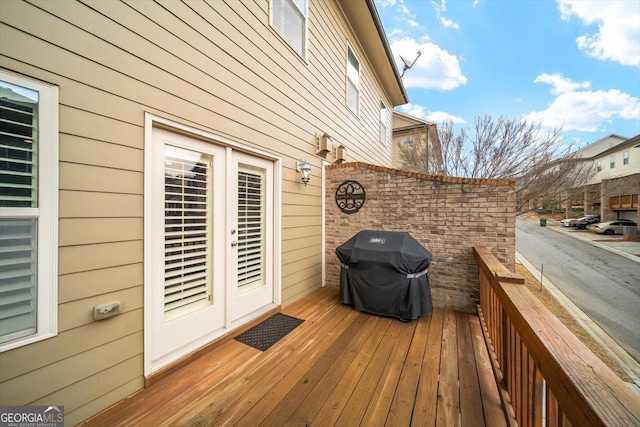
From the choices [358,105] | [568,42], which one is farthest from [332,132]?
[568,42]

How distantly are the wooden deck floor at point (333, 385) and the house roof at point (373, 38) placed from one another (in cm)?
599

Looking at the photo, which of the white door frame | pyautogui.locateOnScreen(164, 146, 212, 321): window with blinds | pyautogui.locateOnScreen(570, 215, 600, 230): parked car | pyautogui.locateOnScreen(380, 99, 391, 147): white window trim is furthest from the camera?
pyautogui.locateOnScreen(570, 215, 600, 230): parked car

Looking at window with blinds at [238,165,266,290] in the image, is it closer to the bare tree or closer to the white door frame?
the white door frame

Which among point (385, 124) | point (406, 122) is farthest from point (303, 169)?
point (406, 122)

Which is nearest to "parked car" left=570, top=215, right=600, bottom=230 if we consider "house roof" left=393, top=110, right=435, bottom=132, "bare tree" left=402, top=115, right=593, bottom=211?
"bare tree" left=402, top=115, right=593, bottom=211

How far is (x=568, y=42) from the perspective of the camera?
1239 cm

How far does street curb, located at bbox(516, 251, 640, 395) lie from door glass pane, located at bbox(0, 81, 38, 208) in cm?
541

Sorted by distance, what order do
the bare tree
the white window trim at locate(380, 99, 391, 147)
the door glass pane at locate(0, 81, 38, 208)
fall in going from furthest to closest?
the white window trim at locate(380, 99, 391, 147), the bare tree, the door glass pane at locate(0, 81, 38, 208)

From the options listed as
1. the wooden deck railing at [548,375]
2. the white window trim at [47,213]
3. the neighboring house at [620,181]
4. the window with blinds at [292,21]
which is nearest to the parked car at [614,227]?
the neighboring house at [620,181]

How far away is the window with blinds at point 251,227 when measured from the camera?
2.85 m

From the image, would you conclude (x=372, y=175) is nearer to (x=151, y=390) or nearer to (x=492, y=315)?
(x=492, y=315)

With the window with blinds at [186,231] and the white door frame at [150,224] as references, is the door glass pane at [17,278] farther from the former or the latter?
the window with blinds at [186,231]

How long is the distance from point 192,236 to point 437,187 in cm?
328

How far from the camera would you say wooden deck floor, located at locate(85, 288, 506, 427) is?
164 cm
